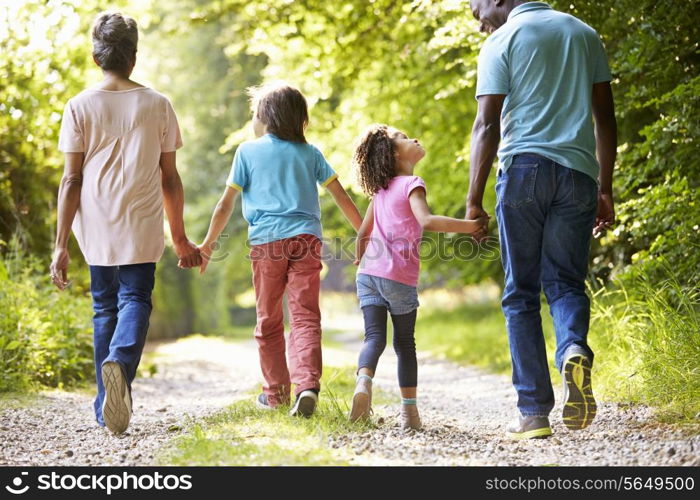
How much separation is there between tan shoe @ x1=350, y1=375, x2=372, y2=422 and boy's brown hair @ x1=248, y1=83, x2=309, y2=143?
4.57 ft

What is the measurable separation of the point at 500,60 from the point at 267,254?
1548 millimetres

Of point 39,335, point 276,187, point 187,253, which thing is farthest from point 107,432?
point 39,335

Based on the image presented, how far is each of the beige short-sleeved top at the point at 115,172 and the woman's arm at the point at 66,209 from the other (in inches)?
1.5

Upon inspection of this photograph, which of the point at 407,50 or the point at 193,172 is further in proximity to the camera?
the point at 193,172

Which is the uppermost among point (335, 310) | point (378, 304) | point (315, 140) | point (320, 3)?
point (320, 3)

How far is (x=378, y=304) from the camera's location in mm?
4152

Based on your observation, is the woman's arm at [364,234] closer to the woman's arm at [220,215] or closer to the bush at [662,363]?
the woman's arm at [220,215]

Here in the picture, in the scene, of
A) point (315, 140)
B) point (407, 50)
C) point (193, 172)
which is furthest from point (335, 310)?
point (407, 50)

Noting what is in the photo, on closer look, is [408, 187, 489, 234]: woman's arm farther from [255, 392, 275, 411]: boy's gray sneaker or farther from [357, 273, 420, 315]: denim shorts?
[255, 392, 275, 411]: boy's gray sneaker

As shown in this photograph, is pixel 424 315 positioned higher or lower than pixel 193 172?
lower

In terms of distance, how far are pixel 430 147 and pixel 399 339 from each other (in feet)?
21.3

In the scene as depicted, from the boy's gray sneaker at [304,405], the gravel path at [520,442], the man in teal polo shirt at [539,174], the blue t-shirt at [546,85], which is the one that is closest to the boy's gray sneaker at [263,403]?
the boy's gray sneaker at [304,405]

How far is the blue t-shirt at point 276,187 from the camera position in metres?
4.34
